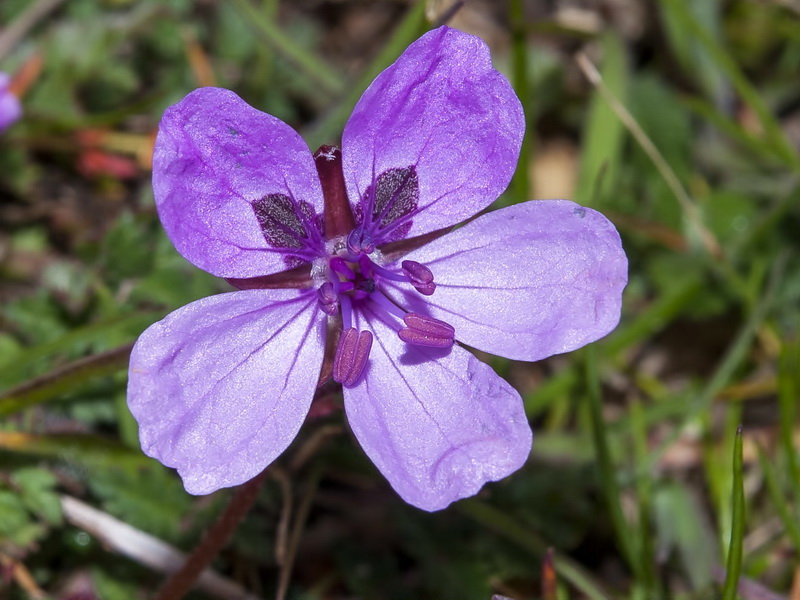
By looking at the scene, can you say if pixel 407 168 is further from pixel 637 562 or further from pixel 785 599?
pixel 785 599

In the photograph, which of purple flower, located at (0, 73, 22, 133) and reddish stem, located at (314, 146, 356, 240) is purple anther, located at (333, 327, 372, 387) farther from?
purple flower, located at (0, 73, 22, 133)

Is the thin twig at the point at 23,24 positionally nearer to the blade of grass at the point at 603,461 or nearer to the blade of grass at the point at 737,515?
the blade of grass at the point at 603,461

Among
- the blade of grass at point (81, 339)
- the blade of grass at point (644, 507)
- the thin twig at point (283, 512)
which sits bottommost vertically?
the blade of grass at point (644, 507)

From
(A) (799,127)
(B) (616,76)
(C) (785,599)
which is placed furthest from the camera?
(A) (799,127)

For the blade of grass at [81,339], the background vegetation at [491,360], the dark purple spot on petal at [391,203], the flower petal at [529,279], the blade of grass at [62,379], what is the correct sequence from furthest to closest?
the background vegetation at [491,360]
the blade of grass at [81,339]
the blade of grass at [62,379]
the dark purple spot on petal at [391,203]
the flower petal at [529,279]

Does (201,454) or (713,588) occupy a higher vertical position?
(201,454)

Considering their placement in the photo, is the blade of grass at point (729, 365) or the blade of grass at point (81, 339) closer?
the blade of grass at point (81, 339)

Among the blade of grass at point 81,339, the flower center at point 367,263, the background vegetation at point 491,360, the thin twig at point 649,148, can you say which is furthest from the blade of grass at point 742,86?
the blade of grass at point 81,339

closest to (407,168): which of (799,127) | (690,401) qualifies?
(690,401)
